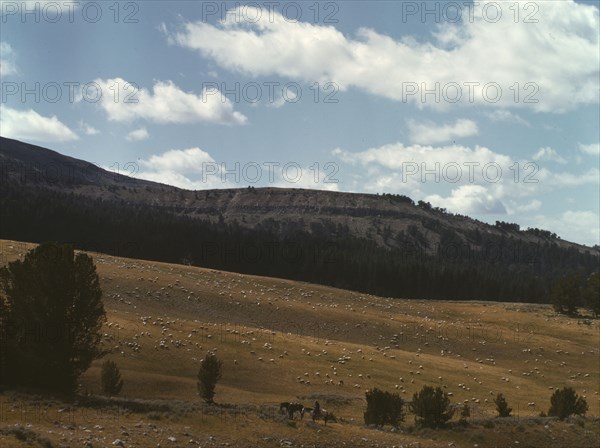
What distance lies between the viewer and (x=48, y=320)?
102ft

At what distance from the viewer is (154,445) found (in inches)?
931

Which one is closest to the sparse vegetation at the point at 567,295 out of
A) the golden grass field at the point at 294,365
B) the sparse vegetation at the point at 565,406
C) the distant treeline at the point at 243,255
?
the golden grass field at the point at 294,365

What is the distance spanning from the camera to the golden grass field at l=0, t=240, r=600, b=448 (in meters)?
27.2

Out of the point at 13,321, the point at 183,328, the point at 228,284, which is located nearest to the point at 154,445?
the point at 13,321

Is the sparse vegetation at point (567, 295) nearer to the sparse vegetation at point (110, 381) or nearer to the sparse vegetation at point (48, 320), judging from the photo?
the sparse vegetation at point (110, 381)

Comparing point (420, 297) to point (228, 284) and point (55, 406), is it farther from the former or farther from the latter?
point (55, 406)

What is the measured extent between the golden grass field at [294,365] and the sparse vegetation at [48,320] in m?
2.69

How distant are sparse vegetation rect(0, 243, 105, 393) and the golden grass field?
269 cm

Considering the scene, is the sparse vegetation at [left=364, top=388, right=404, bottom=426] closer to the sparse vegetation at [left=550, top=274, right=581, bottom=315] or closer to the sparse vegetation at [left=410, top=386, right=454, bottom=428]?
the sparse vegetation at [left=410, top=386, right=454, bottom=428]

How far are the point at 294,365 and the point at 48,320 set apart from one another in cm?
2744

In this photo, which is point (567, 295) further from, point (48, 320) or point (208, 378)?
point (48, 320)

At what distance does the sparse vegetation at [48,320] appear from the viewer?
100 ft

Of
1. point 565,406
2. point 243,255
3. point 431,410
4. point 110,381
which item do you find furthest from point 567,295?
point 110,381

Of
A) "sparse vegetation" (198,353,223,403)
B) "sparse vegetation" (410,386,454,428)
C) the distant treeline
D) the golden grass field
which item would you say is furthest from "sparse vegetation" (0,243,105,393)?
the distant treeline
